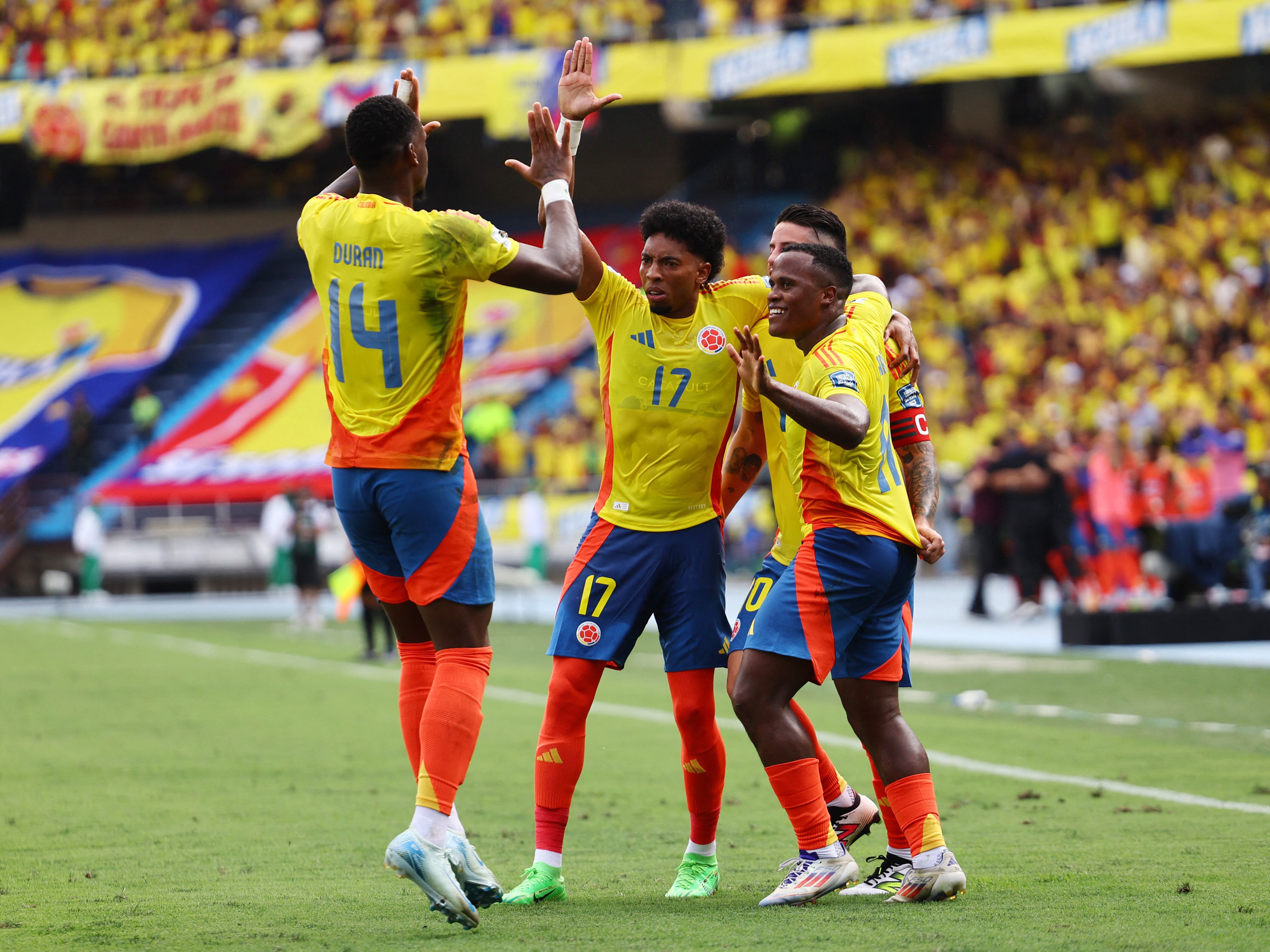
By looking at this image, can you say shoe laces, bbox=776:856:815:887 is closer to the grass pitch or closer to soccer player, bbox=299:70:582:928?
the grass pitch

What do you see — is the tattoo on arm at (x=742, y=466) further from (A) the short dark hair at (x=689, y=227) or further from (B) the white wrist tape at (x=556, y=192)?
(B) the white wrist tape at (x=556, y=192)

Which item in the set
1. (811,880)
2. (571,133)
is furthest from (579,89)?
(811,880)

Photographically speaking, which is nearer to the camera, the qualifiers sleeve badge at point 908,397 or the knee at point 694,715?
the knee at point 694,715

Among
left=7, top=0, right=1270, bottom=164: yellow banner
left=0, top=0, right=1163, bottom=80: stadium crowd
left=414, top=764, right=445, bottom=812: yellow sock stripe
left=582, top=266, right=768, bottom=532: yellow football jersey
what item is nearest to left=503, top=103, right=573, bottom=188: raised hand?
left=582, top=266, right=768, bottom=532: yellow football jersey

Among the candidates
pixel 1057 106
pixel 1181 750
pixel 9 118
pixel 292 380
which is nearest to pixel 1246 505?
pixel 1181 750

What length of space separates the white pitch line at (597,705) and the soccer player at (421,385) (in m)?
3.42

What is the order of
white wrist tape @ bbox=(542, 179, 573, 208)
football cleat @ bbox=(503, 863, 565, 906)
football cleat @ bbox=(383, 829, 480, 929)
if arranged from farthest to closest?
1. football cleat @ bbox=(503, 863, 565, 906)
2. white wrist tape @ bbox=(542, 179, 573, 208)
3. football cleat @ bbox=(383, 829, 480, 929)

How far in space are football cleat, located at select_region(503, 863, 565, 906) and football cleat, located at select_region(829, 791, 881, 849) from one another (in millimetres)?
1014

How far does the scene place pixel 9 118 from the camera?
3222cm

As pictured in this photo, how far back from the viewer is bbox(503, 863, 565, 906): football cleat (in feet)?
16.1

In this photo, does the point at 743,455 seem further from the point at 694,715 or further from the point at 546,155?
the point at 546,155

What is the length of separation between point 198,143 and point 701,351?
2889 centimetres

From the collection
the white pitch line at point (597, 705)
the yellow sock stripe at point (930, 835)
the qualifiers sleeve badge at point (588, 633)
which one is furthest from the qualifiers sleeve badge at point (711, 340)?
the white pitch line at point (597, 705)

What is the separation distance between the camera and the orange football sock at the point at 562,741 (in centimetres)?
502
